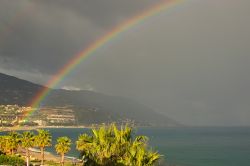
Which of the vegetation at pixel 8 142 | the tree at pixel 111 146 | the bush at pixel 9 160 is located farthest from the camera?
the vegetation at pixel 8 142

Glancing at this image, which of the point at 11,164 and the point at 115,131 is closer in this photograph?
the point at 115,131

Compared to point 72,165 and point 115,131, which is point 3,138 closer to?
point 72,165

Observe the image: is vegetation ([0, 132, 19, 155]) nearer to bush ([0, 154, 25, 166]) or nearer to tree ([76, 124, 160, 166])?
bush ([0, 154, 25, 166])

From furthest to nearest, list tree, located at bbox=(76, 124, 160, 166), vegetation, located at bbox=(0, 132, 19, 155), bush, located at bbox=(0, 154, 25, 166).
Answer: vegetation, located at bbox=(0, 132, 19, 155) → bush, located at bbox=(0, 154, 25, 166) → tree, located at bbox=(76, 124, 160, 166)

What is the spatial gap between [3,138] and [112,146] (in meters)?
73.1

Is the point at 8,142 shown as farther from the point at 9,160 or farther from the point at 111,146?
the point at 111,146

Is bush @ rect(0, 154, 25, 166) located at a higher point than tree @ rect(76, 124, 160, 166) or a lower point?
lower

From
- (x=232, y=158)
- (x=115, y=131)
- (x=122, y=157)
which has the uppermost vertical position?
(x=115, y=131)

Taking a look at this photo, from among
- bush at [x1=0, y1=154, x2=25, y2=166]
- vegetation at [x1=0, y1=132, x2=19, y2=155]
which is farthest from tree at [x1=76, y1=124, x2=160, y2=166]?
vegetation at [x1=0, y1=132, x2=19, y2=155]

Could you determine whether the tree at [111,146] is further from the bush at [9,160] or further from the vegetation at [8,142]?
the vegetation at [8,142]

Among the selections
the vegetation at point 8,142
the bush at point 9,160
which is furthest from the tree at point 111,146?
the vegetation at point 8,142

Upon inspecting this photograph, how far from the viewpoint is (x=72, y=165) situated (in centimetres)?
10850

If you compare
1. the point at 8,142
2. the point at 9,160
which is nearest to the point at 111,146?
the point at 9,160

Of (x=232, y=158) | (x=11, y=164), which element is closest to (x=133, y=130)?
(x=11, y=164)
